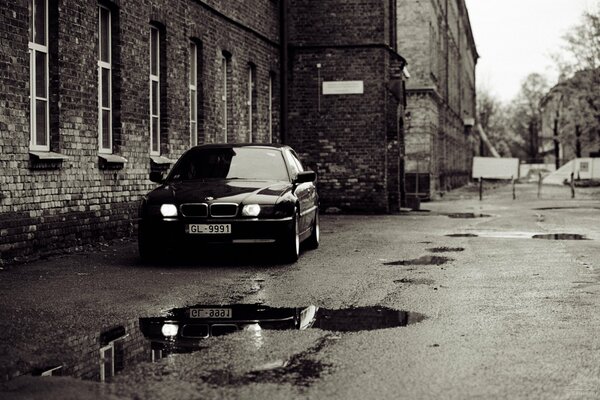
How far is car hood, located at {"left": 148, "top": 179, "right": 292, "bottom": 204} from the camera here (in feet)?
37.3

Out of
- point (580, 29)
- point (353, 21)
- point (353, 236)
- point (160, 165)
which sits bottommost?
point (353, 236)

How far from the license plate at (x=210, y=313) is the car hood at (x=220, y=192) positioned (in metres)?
3.39

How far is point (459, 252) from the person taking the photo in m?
13.8

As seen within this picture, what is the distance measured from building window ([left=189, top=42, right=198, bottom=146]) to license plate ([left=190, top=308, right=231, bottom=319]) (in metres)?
11.9

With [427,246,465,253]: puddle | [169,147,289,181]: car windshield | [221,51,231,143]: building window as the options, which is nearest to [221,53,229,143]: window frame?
[221,51,231,143]: building window

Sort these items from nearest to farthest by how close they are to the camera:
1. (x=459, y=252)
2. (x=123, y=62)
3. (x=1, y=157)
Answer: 1. (x=1, y=157)
2. (x=459, y=252)
3. (x=123, y=62)

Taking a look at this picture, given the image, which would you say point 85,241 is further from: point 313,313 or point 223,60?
point 223,60

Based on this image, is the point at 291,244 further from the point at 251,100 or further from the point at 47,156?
the point at 251,100

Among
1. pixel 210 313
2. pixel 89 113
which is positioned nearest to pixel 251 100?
pixel 89 113

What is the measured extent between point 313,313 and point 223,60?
47.3 feet

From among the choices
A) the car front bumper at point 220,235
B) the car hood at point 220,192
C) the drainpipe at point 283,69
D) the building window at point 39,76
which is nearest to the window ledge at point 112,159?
the building window at point 39,76

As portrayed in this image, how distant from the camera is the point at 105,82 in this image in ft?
50.5

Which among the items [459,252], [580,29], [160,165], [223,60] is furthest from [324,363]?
[580,29]

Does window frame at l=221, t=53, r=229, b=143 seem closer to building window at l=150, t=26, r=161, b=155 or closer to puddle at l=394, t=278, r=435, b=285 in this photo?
building window at l=150, t=26, r=161, b=155
